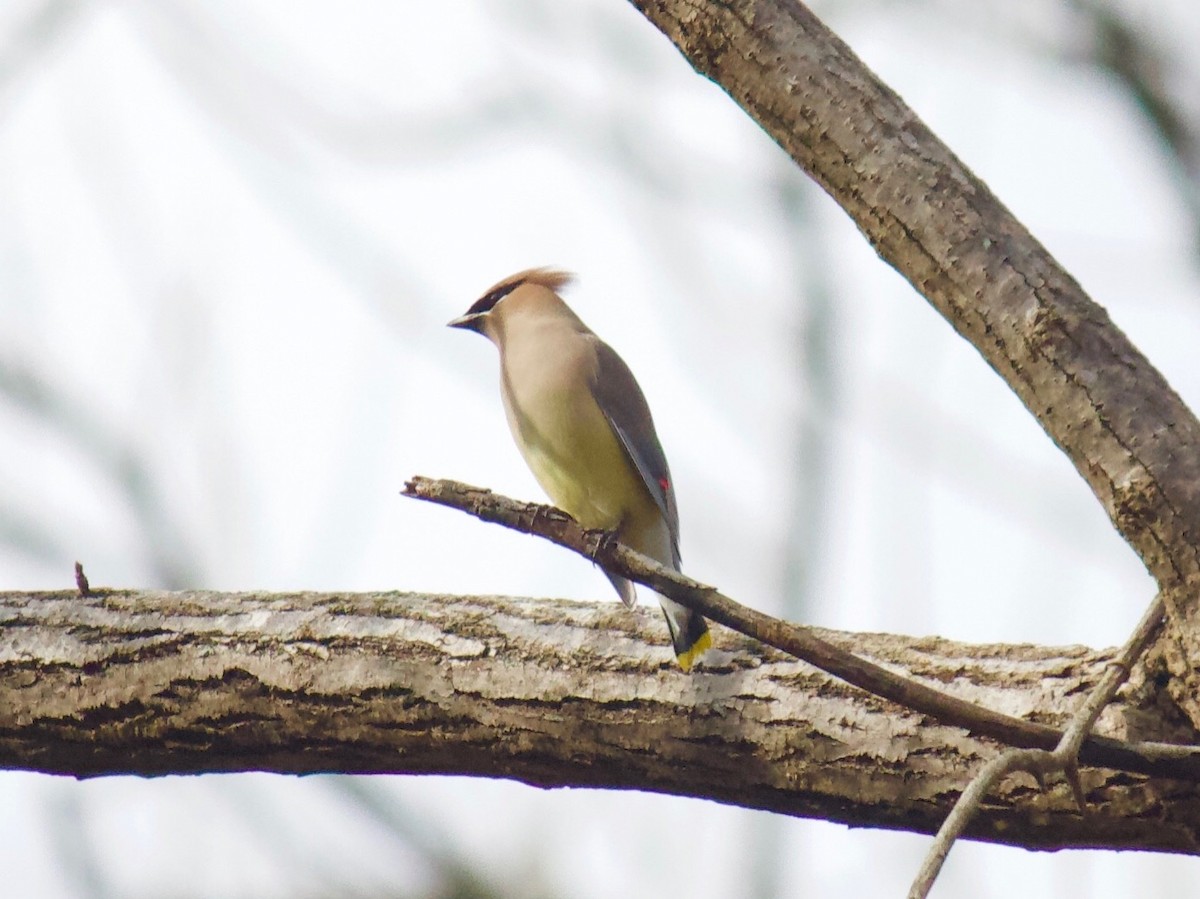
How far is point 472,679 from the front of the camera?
310 centimetres

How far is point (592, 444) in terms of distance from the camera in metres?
4.40

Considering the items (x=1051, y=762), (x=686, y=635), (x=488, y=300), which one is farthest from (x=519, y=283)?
(x=1051, y=762)

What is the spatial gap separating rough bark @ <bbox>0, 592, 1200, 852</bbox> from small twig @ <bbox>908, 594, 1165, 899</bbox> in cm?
16

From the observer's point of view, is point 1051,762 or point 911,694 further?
point 911,694

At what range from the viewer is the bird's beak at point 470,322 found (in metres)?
5.33

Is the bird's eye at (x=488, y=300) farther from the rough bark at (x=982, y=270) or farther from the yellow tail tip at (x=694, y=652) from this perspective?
the rough bark at (x=982, y=270)

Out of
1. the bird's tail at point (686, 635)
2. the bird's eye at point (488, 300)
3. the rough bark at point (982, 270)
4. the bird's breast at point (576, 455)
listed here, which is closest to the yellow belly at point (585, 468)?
the bird's breast at point (576, 455)

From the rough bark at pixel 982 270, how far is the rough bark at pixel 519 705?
328 mm

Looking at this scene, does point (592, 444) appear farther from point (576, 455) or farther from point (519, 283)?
point (519, 283)

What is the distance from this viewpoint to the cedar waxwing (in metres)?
4.39

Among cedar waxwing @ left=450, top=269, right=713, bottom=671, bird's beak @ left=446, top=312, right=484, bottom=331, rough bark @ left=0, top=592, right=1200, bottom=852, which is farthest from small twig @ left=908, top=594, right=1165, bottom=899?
bird's beak @ left=446, top=312, right=484, bottom=331

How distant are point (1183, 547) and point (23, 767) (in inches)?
95.6

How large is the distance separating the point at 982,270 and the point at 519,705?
49.2 inches

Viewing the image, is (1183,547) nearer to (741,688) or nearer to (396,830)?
(741,688)
